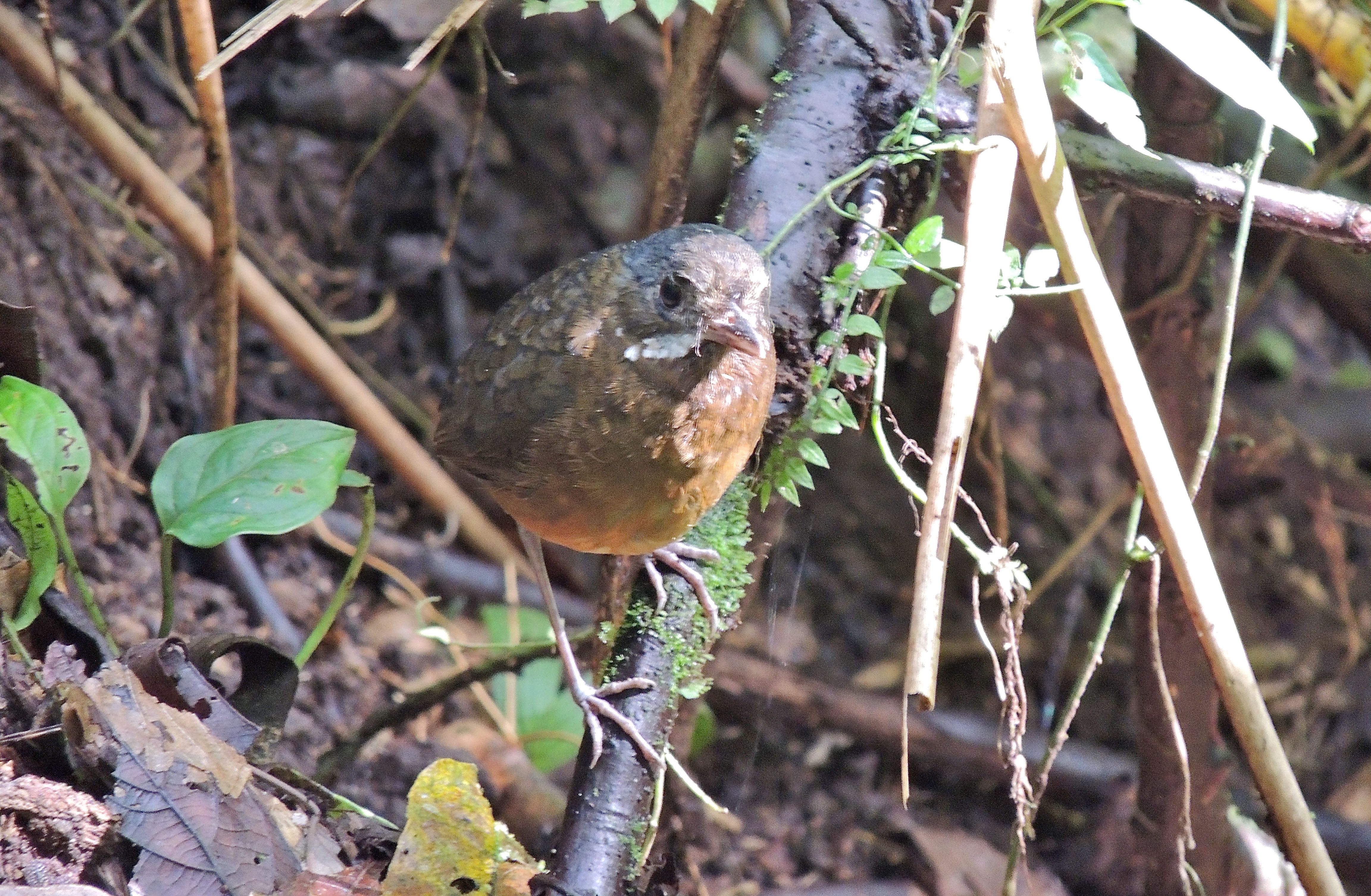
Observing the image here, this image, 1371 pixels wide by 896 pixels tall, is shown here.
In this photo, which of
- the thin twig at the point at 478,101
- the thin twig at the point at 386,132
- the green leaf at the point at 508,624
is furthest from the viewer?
the green leaf at the point at 508,624

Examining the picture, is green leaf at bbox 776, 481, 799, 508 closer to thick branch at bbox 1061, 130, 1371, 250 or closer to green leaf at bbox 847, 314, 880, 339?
green leaf at bbox 847, 314, 880, 339

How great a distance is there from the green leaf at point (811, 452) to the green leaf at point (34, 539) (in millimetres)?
1576

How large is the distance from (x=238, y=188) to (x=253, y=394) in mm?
871

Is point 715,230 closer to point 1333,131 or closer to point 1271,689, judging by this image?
point 1333,131

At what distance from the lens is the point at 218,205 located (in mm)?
3297

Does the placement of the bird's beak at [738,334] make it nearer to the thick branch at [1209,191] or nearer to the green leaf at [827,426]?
the green leaf at [827,426]

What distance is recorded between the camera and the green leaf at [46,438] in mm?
2373

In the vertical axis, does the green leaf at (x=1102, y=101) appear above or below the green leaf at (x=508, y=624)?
above

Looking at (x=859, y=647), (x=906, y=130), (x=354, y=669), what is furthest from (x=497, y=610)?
(x=906, y=130)

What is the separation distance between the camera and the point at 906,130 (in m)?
2.50

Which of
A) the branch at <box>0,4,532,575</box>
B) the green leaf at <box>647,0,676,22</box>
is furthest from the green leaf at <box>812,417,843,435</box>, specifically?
the branch at <box>0,4,532,575</box>

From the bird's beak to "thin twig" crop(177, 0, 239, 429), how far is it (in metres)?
1.35

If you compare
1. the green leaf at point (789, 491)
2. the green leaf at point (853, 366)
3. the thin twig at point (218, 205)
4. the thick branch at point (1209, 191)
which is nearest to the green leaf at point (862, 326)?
the green leaf at point (853, 366)

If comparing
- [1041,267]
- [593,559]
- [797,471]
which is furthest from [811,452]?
[593,559]
